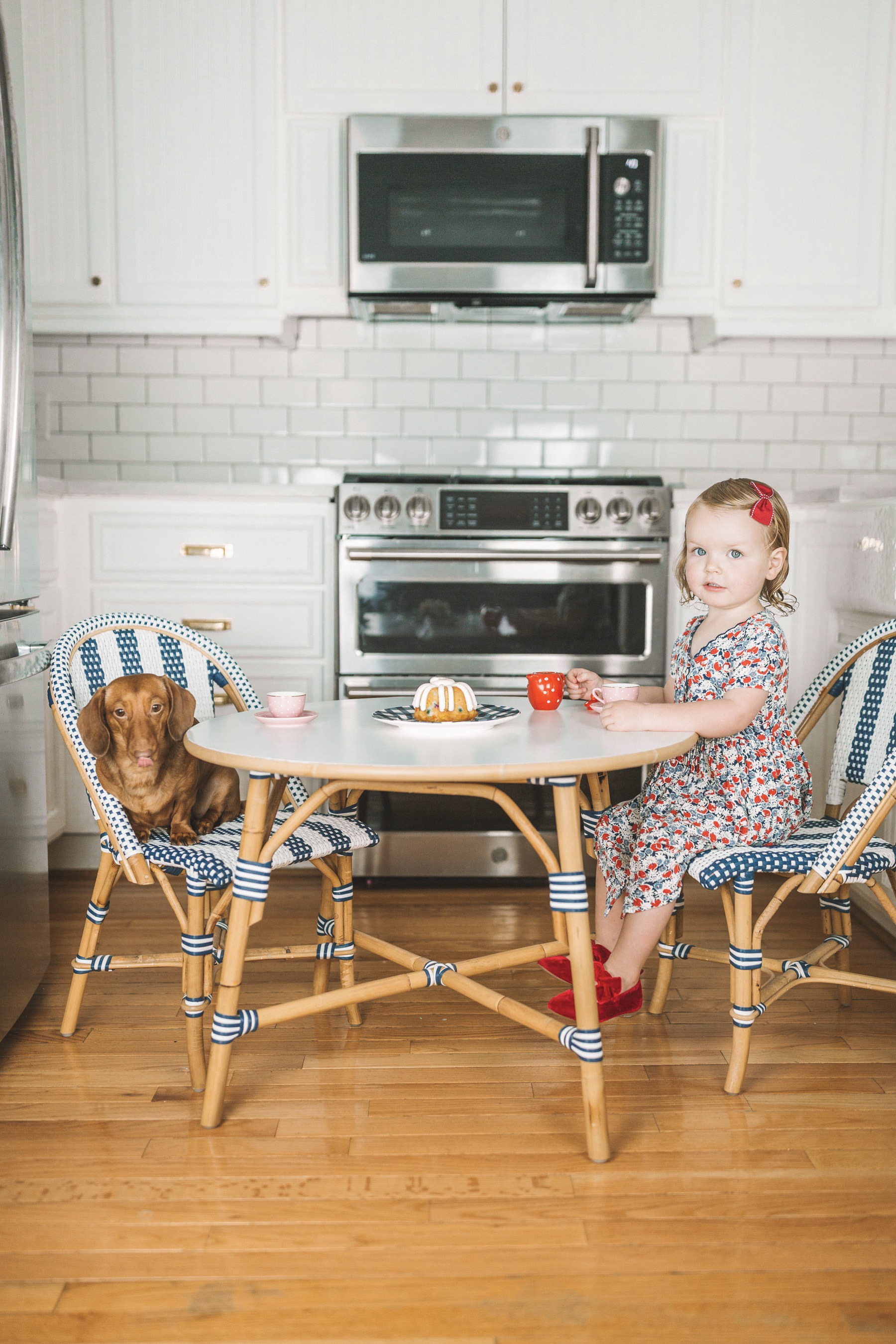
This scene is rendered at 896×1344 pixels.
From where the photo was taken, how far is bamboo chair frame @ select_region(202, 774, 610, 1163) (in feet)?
5.13

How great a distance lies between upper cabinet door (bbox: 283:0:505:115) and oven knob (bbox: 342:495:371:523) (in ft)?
3.81

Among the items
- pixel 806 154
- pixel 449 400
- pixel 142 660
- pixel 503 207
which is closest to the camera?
pixel 142 660

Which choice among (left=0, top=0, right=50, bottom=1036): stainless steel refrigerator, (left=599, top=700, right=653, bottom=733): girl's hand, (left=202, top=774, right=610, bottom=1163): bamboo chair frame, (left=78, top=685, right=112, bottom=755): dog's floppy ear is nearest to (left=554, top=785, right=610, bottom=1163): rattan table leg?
(left=202, top=774, right=610, bottom=1163): bamboo chair frame

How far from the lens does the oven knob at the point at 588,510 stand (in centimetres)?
302

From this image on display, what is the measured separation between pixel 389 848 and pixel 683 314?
6.01 feet

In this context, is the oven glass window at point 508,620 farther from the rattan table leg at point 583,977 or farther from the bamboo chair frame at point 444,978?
the rattan table leg at point 583,977

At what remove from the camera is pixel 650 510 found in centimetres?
301

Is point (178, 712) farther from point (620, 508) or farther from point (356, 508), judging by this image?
point (620, 508)

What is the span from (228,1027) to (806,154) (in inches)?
117

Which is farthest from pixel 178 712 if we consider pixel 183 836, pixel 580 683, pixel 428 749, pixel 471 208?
pixel 471 208

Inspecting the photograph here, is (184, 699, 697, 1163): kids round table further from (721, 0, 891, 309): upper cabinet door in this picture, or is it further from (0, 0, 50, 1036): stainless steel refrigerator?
(721, 0, 891, 309): upper cabinet door

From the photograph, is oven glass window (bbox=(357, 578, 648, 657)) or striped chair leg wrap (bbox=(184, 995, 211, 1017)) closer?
striped chair leg wrap (bbox=(184, 995, 211, 1017))

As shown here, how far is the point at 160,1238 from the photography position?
140cm

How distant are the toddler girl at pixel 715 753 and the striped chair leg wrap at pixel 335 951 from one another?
384mm
